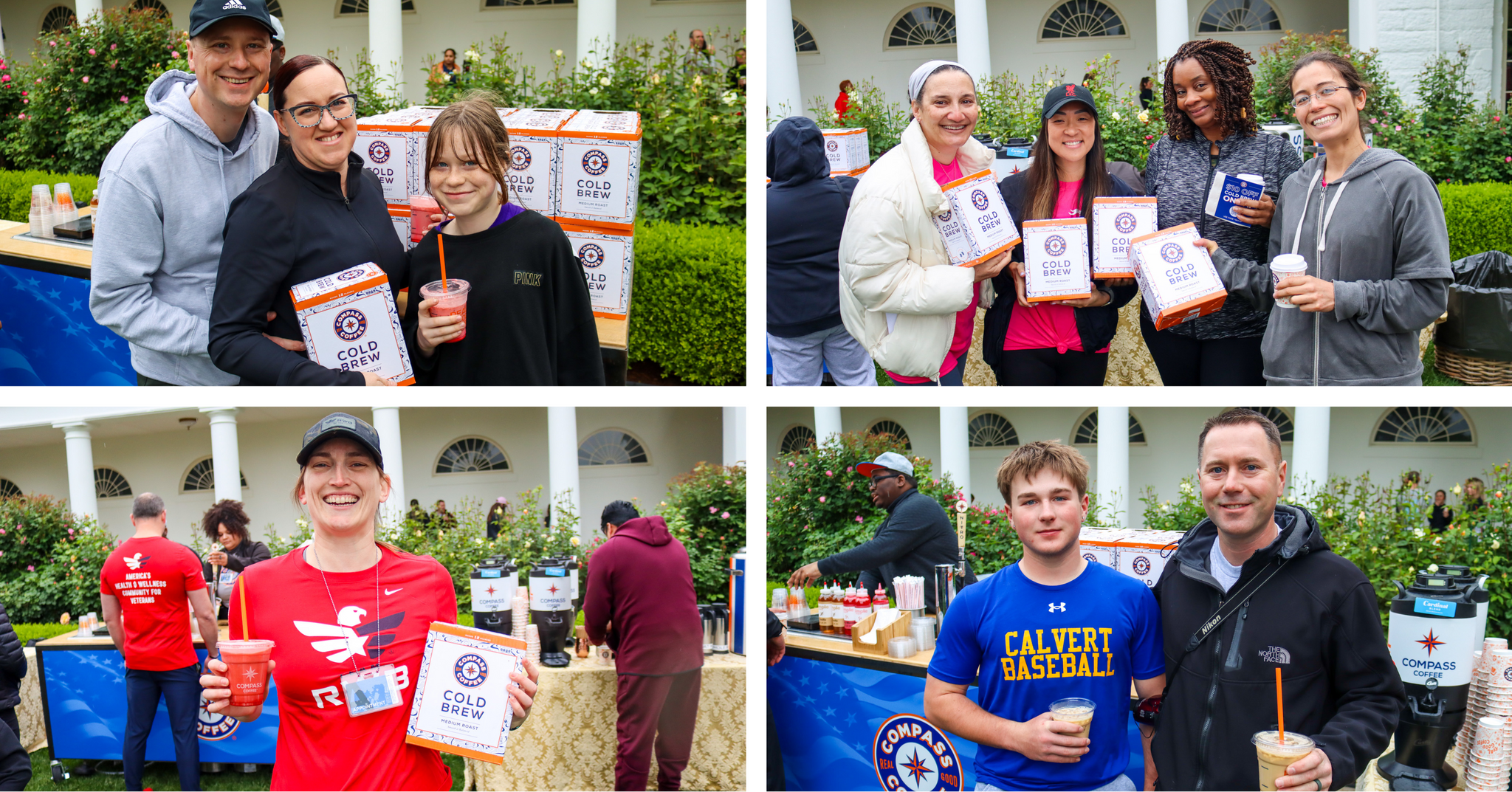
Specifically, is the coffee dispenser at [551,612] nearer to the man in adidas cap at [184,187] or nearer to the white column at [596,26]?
the man in adidas cap at [184,187]

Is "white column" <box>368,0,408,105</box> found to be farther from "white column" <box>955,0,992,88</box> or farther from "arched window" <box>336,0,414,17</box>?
"white column" <box>955,0,992,88</box>

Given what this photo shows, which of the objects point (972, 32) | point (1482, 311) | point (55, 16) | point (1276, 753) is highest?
point (55, 16)

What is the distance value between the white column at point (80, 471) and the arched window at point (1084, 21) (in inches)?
402

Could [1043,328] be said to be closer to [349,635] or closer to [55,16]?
[349,635]

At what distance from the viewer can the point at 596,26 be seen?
864cm

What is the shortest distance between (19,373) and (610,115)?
2422 mm

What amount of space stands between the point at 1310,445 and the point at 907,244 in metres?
7.26

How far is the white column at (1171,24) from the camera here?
8531 millimetres

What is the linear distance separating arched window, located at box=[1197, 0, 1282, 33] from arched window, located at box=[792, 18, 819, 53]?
4.25m

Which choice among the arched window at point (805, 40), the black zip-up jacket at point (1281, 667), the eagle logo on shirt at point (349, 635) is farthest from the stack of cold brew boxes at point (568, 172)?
the arched window at point (805, 40)

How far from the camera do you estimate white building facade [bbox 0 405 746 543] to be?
7.34 metres

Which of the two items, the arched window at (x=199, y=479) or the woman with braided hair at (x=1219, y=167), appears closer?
the woman with braided hair at (x=1219, y=167)

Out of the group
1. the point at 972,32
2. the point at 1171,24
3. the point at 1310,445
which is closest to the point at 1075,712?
the point at 1310,445

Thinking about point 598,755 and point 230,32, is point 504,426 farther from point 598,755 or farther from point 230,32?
point 230,32
